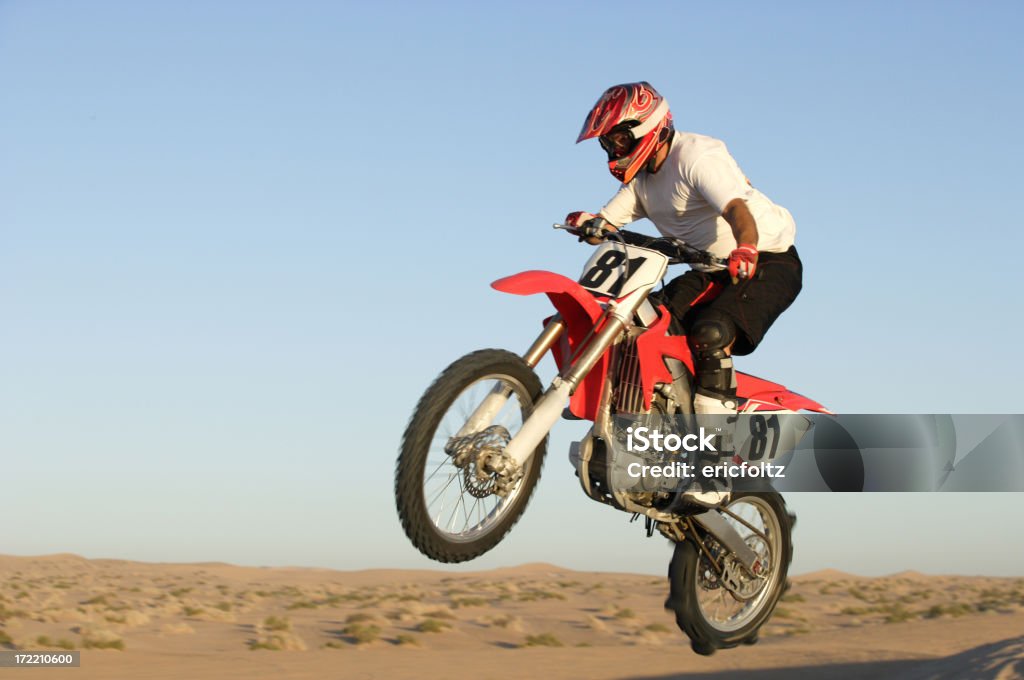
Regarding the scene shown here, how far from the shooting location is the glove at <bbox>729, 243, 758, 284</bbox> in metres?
8.07

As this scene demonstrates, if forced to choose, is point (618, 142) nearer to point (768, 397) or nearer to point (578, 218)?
point (578, 218)

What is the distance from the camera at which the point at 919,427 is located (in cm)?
1012

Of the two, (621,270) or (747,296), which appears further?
(747,296)

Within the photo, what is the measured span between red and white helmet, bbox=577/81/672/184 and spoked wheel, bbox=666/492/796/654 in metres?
2.66

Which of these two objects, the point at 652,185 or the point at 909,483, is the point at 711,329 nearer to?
the point at 652,185

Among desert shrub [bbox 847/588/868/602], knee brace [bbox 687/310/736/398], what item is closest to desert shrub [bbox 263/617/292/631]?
desert shrub [bbox 847/588/868/602]

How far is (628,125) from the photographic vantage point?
27.9 ft

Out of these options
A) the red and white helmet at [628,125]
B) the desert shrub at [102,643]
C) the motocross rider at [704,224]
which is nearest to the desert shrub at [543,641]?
the desert shrub at [102,643]

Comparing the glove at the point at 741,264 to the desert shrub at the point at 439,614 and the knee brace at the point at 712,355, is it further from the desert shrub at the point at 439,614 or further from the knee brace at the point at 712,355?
the desert shrub at the point at 439,614

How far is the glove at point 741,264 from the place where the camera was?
8070 millimetres

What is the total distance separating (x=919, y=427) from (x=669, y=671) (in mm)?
28870

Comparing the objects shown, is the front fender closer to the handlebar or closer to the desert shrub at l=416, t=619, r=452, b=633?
the handlebar

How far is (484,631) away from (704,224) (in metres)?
39.7

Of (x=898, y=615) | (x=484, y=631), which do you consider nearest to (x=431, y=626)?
(x=484, y=631)
